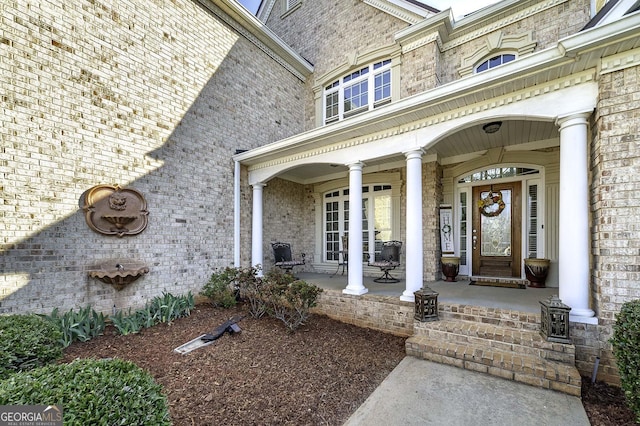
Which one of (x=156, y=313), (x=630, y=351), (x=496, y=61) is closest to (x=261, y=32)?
(x=496, y=61)

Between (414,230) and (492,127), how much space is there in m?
2.03

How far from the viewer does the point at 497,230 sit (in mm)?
5973

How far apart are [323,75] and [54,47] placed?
18.9 ft

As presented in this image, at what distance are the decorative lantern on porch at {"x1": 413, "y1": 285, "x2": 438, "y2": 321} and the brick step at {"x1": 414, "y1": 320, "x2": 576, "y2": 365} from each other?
0.27ft

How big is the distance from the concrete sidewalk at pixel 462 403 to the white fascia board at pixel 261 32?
25.1 ft

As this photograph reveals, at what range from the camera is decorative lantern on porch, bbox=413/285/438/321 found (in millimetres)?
3771

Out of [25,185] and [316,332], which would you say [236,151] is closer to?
[25,185]

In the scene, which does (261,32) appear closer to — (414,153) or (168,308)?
(414,153)

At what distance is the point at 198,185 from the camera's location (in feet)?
18.8

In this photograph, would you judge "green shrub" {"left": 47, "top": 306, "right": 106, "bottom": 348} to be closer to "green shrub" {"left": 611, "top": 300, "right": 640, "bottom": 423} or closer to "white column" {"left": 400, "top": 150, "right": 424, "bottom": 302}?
"white column" {"left": 400, "top": 150, "right": 424, "bottom": 302}

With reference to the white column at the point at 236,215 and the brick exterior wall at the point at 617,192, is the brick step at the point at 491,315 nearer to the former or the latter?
the brick exterior wall at the point at 617,192

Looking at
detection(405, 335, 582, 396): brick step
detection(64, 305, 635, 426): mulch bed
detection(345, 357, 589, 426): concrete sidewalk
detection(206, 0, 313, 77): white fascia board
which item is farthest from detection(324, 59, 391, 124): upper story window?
detection(345, 357, 589, 426): concrete sidewalk

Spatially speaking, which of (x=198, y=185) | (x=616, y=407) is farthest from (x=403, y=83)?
(x=616, y=407)

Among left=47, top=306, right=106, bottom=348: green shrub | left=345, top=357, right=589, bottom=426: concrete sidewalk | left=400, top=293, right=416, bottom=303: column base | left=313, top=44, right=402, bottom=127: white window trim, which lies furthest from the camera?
left=313, top=44, right=402, bottom=127: white window trim
